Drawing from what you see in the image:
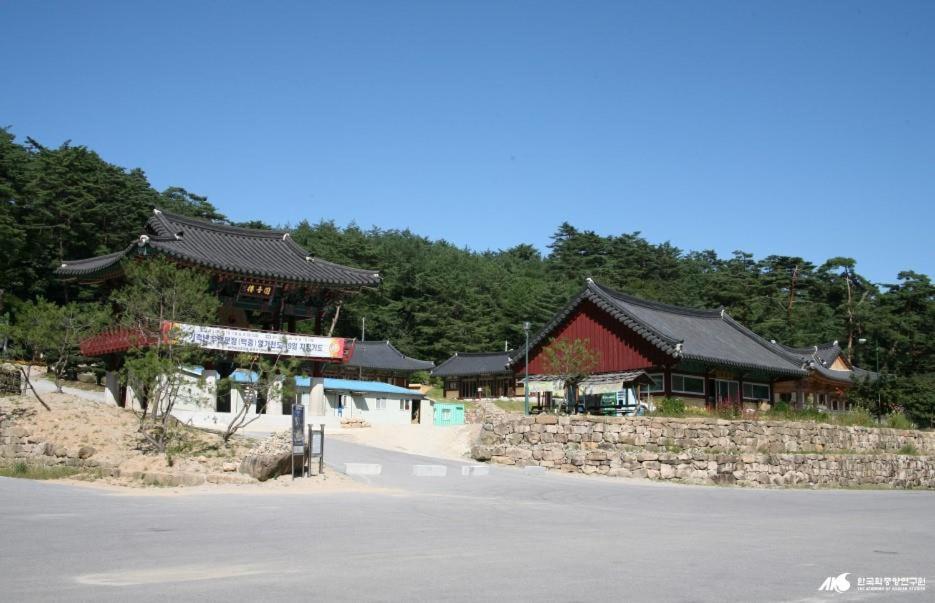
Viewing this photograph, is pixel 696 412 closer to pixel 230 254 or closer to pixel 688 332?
pixel 688 332

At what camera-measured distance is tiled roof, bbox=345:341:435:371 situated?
60344 mm

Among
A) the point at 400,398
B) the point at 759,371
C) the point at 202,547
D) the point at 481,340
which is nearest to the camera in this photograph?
the point at 202,547

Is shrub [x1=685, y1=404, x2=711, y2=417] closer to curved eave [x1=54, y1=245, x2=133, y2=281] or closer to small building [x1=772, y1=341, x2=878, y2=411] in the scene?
small building [x1=772, y1=341, x2=878, y2=411]

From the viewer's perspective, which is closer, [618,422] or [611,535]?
[611,535]

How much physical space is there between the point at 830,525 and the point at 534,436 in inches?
558

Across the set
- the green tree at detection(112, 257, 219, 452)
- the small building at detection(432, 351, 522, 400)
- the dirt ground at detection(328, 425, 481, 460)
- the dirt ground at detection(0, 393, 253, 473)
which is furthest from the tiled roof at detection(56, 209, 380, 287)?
the small building at detection(432, 351, 522, 400)

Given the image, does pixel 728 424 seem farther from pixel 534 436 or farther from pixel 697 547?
pixel 697 547

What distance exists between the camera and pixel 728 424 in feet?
91.0

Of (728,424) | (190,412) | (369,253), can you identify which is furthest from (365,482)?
(369,253)

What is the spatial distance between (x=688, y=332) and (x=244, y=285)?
22232 mm

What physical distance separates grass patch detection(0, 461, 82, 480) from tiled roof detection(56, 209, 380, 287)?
16314mm

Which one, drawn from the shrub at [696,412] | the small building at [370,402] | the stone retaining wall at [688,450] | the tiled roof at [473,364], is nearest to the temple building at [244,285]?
the small building at [370,402]

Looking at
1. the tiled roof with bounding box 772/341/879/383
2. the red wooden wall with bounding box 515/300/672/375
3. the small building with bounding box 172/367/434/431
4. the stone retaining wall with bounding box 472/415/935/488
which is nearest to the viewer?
the stone retaining wall with bounding box 472/415/935/488

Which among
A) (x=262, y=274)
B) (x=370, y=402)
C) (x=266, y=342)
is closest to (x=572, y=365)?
(x=266, y=342)
